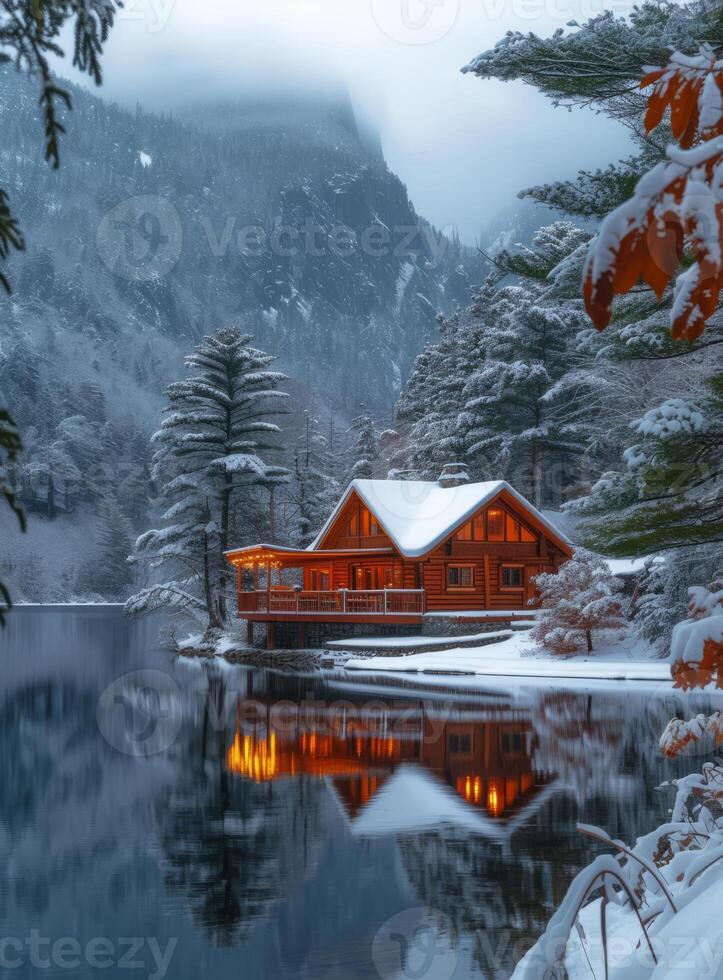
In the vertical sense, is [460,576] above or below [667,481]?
above

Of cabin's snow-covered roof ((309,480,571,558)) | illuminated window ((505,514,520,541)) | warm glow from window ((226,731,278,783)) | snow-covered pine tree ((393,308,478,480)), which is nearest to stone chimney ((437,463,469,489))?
cabin's snow-covered roof ((309,480,571,558))

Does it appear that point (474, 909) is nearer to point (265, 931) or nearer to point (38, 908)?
point (265, 931)

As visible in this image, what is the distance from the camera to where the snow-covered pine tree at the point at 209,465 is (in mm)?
48656

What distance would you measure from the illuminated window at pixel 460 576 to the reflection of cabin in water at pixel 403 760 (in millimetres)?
17641

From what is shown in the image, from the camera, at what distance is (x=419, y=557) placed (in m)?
40.1

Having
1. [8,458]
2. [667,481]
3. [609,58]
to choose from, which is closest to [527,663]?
[667,481]

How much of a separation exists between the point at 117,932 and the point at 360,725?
12.8m

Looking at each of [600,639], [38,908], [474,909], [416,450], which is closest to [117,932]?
[38,908]

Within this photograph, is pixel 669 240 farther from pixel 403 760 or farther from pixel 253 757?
pixel 253 757

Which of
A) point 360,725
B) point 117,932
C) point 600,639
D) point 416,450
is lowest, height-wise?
point 117,932

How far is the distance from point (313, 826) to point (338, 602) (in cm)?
2929

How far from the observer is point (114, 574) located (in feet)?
406

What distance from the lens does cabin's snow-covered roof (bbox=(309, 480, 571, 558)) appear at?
41.1 m

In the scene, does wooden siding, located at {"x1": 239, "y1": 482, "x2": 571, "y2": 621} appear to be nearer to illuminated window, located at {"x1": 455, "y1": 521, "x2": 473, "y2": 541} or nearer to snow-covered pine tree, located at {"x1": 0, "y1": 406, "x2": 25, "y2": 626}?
illuminated window, located at {"x1": 455, "y1": 521, "x2": 473, "y2": 541}
